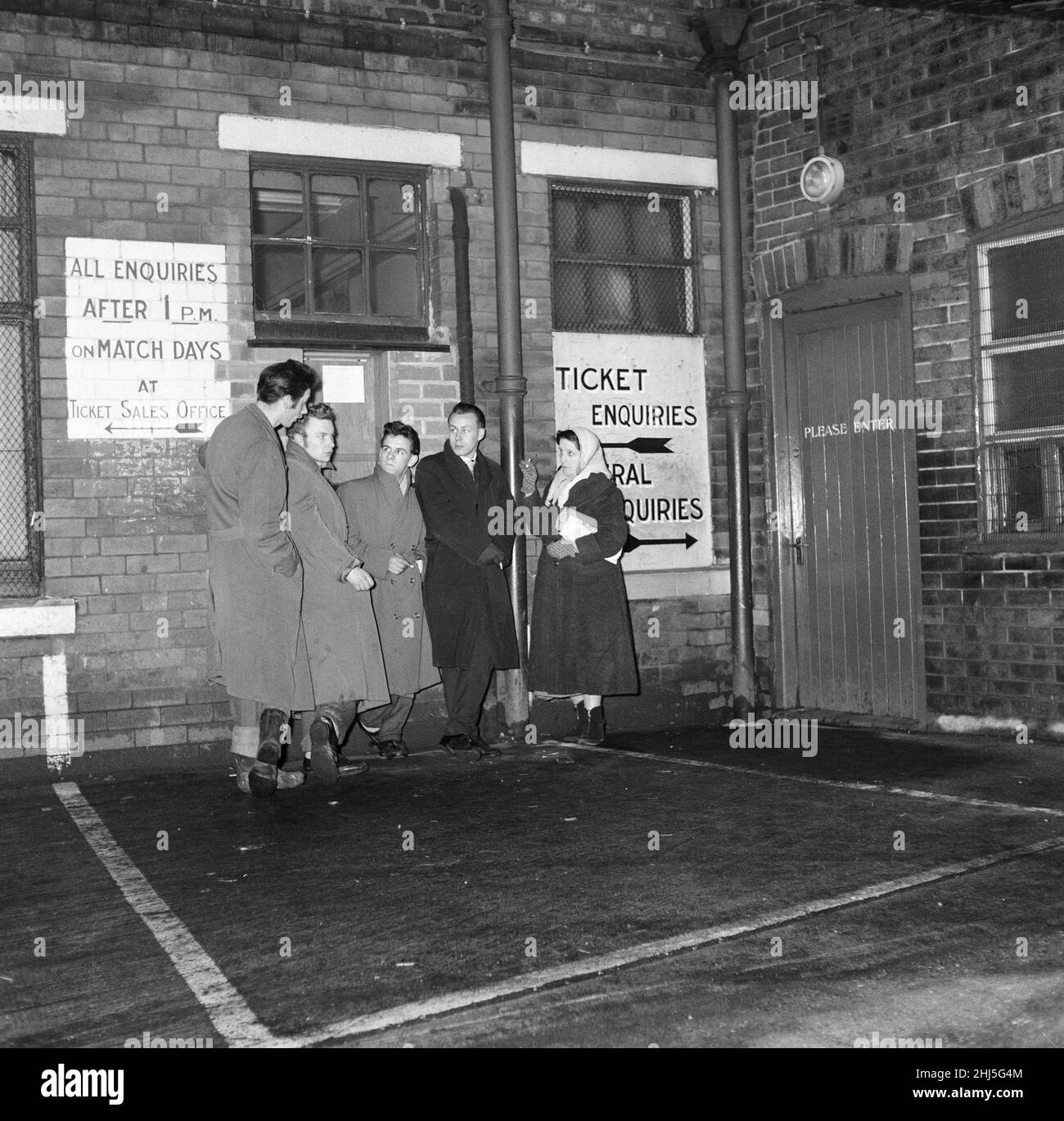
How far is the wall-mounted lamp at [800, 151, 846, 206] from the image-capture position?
8.87 meters

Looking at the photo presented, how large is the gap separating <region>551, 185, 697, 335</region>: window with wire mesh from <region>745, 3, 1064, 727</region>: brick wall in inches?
30.5

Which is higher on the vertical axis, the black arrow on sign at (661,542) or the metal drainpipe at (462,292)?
the metal drainpipe at (462,292)

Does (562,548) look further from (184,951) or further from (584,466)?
(184,951)

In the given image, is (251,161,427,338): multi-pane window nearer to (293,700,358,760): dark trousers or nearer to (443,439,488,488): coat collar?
(443,439,488,488): coat collar

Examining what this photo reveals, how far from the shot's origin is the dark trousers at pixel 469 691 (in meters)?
7.83

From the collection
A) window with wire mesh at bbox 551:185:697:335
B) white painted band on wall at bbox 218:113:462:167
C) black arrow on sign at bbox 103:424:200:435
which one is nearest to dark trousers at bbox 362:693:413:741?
black arrow on sign at bbox 103:424:200:435

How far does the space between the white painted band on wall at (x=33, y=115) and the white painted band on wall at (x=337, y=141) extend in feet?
3.02

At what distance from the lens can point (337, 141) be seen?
8.48 metres
